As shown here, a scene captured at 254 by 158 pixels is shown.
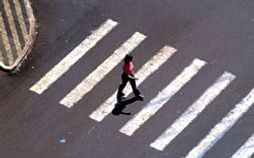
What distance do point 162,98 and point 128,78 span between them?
1.21 meters

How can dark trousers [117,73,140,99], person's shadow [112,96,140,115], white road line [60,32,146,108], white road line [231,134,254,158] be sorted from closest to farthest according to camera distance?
white road line [231,134,254,158] < dark trousers [117,73,140,99] < person's shadow [112,96,140,115] < white road line [60,32,146,108]

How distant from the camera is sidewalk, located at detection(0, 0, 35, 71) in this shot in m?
20.2

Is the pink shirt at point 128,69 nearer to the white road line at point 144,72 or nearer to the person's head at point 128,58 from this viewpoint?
the person's head at point 128,58

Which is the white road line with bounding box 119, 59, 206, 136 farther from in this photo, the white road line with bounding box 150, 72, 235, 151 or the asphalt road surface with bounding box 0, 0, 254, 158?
the white road line with bounding box 150, 72, 235, 151

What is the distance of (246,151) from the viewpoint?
17297 millimetres

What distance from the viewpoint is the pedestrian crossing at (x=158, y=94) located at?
1772cm

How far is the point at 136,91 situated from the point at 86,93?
1407 millimetres

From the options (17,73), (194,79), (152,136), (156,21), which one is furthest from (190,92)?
(17,73)

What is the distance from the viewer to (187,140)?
695 inches

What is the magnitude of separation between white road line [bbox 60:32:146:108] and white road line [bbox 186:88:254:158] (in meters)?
3.40

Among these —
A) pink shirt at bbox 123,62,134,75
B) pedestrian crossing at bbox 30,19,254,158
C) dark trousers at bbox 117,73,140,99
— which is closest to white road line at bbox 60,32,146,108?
pedestrian crossing at bbox 30,19,254,158

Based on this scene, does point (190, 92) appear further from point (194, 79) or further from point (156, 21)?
point (156, 21)

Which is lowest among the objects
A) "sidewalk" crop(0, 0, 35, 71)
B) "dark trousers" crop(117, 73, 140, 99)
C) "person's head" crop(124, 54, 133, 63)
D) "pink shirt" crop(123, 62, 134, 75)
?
"sidewalk" crop(0, 0, 35, 71)

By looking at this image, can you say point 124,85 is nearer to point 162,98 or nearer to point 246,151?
point 162,98
